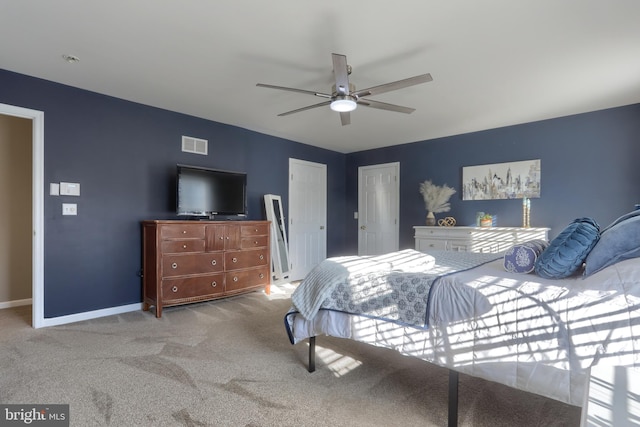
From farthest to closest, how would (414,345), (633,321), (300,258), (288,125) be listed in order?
(300,258)
(288,125)
(414,345)
(633,321)

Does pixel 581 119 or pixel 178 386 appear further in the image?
pixel 581 119

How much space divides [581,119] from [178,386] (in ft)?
17.0

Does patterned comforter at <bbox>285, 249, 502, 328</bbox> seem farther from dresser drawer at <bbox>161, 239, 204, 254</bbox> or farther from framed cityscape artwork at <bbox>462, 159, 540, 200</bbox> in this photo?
framed cityscape artwork at <bbox>462, 159, 540, 200</bbox>

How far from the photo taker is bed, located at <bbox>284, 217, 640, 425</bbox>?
1.34 meters

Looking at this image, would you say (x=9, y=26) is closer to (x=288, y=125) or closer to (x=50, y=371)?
(x=50, y=371)

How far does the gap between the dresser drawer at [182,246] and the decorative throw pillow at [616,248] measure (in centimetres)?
347

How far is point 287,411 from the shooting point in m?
1.80

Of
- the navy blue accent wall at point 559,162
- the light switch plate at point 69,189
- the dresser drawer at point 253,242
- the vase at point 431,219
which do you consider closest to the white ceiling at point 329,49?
the navy blue accent wall at point 559,162

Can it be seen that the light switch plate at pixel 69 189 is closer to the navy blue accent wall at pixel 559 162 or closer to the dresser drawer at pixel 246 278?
the dresser drawer at pixel 246 278

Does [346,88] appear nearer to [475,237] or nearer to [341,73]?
[341,73]

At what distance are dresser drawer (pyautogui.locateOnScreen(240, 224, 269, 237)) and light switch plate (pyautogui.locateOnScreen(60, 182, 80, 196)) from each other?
177 centimetres

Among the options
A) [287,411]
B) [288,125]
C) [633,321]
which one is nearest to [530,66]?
[633,321]

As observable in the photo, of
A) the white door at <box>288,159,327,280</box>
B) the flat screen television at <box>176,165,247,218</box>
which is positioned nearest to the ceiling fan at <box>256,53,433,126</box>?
the flat screen television at <box>176,165,247,218</box>

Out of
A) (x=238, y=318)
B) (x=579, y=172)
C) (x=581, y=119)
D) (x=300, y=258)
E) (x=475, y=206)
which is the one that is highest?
(x=581, y=119)
